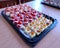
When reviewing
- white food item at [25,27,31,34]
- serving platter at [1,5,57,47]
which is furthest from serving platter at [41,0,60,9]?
white food item at [25,27,31,34]

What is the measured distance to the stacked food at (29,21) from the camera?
72cm

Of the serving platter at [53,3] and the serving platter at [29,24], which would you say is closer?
the serving platter at [29,24]

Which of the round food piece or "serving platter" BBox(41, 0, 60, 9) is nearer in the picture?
the round food piece

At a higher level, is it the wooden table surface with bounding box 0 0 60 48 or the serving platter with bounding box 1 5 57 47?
the serving platter with bounding box 1 5 57 47

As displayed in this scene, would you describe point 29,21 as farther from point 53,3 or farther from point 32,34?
point 53,3

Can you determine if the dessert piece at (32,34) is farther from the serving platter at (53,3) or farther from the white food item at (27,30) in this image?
the serving platter at (53,3)

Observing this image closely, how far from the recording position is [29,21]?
0.84 meters

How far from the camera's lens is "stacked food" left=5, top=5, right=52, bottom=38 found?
72 cm

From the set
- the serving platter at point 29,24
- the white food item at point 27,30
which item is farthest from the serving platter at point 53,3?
the white food item at point 27,30

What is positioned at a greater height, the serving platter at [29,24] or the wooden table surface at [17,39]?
the serving platter at [29,24]

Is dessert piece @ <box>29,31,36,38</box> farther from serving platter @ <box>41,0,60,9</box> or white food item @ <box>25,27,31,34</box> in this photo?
serving platter @ <box>41,0,60,9</box>

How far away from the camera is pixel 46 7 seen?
122cm

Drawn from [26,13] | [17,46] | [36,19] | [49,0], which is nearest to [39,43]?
[17,46]

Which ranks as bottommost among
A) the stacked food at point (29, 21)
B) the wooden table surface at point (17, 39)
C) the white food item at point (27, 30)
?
the wooden table surface at point (17, 39)
